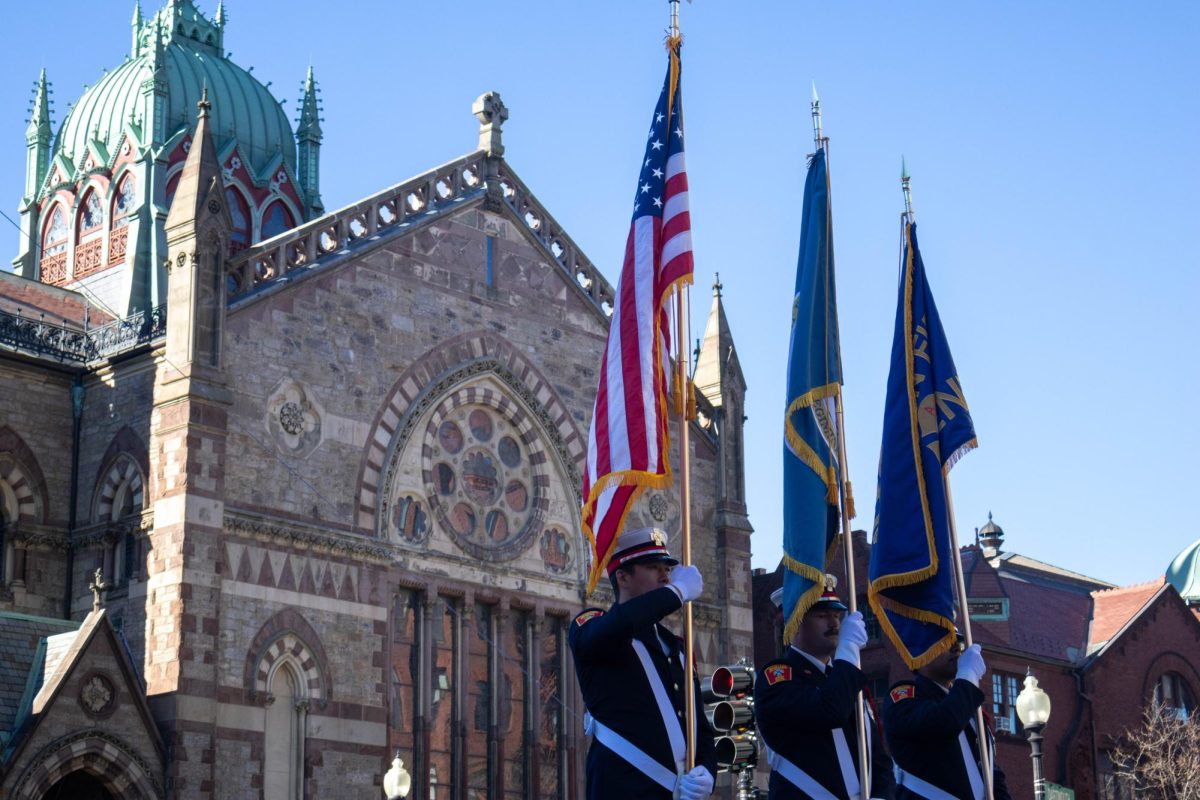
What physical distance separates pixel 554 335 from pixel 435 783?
825cm

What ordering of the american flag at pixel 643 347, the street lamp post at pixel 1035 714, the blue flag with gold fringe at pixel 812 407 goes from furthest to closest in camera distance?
1. the street lamp post at pixel 1035 714
2. the blue flag with gold fringe at pixel 812 407
3. the american flag at pixel 643 347

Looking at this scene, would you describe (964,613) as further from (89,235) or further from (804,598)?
(89,235)

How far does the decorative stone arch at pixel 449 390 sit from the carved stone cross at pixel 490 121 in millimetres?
3660

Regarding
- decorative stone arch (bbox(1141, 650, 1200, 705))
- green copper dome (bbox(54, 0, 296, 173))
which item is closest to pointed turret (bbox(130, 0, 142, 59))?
green copper dome (bbox(54, 0, 296, 173))

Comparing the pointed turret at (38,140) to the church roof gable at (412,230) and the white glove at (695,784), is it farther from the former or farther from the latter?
the white glove at (695,784)

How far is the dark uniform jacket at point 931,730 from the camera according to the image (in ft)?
39.4

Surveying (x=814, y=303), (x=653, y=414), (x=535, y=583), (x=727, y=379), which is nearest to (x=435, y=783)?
(x=535, y=583)

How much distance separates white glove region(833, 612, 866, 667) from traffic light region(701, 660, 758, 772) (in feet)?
5.97

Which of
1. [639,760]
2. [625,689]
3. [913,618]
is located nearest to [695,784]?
[639,760]

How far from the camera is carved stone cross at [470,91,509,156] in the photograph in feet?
111

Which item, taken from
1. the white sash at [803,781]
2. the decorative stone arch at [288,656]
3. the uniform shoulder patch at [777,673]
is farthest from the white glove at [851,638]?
the decorative stone arch at [288,656]

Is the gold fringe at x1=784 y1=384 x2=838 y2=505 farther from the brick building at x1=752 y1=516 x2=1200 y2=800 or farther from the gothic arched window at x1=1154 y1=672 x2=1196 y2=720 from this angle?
the gothic arched window at x1=1154 y1=672 x2=1196 y2=720

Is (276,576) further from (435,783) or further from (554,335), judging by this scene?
(554,335)

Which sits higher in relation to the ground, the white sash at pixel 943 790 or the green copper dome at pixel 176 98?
the green copper dome at pixel 176 98
